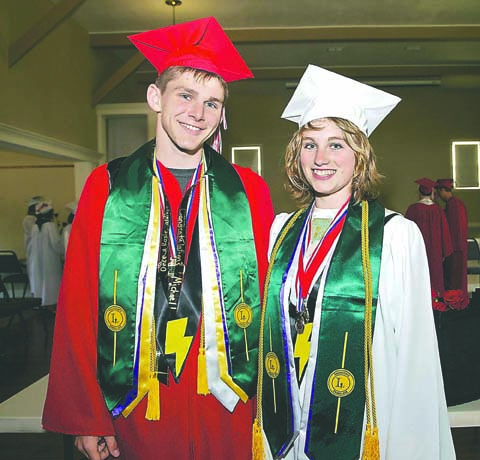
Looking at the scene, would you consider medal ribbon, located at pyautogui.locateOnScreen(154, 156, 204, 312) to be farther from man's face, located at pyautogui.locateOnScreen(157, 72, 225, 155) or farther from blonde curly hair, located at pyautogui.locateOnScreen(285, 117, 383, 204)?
blonde curly hair, located at pyautogui.locateOnScreen(285, 117, 383, 204)

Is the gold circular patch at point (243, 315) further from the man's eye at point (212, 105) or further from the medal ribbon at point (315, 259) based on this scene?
the man's eye at point (212, 105)

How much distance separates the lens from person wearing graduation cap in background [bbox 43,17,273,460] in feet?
4.78

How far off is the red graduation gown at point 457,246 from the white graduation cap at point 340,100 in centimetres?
551

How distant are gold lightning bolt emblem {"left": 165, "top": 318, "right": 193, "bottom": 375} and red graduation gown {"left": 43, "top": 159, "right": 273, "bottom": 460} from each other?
1.5 inches

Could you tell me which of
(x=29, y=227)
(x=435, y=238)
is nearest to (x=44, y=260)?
(x=29, y=227)

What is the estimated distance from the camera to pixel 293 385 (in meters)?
1.47

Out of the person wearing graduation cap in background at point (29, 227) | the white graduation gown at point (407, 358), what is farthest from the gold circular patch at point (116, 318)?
the person wearing graduation cap in background at point (29, 227)

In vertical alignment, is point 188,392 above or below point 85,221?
below

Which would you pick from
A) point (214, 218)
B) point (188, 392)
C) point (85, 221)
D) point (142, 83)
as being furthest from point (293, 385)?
point (142, 83)

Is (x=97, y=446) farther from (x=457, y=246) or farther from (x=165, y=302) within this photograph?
(x=457, y=246)

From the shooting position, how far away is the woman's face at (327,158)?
57.2 inches

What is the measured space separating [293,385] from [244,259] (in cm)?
36

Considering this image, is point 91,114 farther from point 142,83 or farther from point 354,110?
point 354,110

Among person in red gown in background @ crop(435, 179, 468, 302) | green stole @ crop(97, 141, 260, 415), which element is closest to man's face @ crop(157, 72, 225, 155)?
green stole @ crop(97, 141, 260, 415)
